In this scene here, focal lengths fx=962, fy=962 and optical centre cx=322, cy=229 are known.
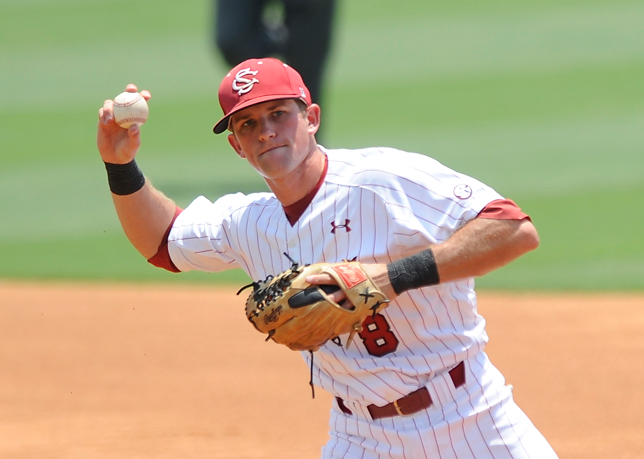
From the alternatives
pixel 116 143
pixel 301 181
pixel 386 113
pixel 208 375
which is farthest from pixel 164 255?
pixel 386 113

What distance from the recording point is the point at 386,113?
10062 millimetres

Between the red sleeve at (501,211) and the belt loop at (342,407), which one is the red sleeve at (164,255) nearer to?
the belt loop at (342,407)

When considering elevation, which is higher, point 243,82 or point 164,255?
point 243,82

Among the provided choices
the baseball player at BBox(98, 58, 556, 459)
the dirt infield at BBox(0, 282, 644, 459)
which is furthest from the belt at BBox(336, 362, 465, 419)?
the dirt infield at BBox(0, 282, 644, 459)

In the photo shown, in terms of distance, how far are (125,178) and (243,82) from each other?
0.64m

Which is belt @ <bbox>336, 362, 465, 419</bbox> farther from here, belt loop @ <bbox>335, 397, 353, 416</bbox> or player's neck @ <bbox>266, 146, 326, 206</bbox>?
player's neck @ <bbox>266, 146, 326, 206</bbox>

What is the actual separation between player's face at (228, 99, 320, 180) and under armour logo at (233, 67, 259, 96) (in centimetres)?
6

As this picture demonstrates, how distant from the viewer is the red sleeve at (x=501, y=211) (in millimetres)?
2775

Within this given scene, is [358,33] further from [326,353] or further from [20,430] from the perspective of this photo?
[326,353]

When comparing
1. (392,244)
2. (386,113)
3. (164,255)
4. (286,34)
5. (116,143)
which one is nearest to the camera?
(392,244)

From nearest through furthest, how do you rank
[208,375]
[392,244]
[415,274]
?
[415,274] → [392,244] → [208,375]

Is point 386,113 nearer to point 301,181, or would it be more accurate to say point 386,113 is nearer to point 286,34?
point 286,34

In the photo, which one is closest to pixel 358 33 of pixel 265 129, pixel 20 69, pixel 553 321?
pixel 20 69

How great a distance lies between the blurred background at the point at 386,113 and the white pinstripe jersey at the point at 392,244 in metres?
3.64
